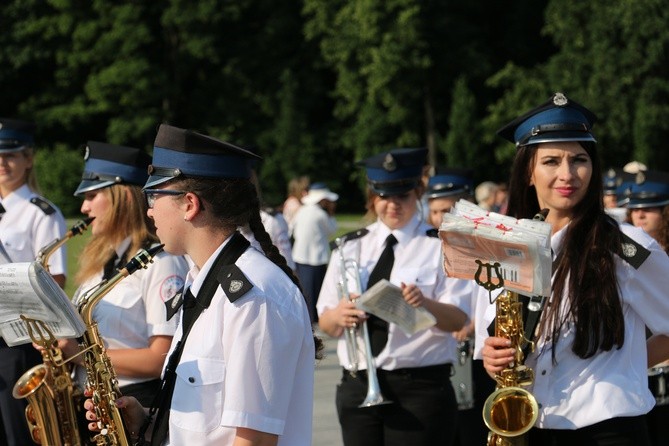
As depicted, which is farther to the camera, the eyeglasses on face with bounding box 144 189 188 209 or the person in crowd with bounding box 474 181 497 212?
the person in crowd with bounding box 474 181 497 212

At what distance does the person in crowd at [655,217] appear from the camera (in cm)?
623

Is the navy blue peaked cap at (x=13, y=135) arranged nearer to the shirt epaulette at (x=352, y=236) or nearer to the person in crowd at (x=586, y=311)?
the shirt epaulette at (x=352, y=236)

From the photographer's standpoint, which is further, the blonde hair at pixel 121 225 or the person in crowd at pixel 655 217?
the person in crowd at pixel 655 217

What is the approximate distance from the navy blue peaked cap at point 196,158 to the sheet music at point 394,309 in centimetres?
255

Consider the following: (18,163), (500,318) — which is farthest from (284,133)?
(500,318)

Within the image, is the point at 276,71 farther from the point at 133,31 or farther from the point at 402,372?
the point at 402,372

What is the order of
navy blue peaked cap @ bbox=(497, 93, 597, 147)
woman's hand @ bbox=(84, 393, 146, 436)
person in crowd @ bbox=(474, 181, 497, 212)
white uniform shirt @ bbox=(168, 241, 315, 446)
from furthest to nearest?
person in crowd @ bbox=(474, 181, 497, 212)
navy blue peaked cap @ bbox=(497, 93, 597, 147)
woman's hand @ bbox=(84, 393, 146, 436)
white uniform shirt @ bbox=(168, 241, 315, 446)

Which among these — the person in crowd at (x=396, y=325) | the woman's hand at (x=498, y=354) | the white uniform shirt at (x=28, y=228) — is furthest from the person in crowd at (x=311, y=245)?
the woman's hand at (x=498, y=354)

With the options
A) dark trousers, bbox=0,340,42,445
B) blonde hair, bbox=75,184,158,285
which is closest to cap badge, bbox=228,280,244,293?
blonde hair, bbox=75,184,158,285

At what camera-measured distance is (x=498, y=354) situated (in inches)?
158

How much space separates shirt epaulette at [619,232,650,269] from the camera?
405cm

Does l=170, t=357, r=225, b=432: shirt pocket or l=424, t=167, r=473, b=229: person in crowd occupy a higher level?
l=170, t=357, r=225, b=432: shirt pocket

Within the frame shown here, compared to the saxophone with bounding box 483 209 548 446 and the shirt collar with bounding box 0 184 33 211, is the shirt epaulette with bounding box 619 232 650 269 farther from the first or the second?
the shirt collar with bounding box 0 184 33 211

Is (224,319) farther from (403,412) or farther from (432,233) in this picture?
(432,233)
